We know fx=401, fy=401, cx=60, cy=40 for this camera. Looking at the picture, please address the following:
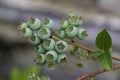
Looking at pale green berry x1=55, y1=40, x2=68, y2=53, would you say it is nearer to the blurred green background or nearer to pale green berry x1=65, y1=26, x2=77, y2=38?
pale green berry x1=65, y1=26, x2=77, y2=38

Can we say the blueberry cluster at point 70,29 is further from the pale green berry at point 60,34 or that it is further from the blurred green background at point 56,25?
the blurred green background at point 56,25

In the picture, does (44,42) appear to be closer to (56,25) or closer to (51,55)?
(51,55)

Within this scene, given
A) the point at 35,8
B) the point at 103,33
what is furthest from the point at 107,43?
the point at 35,8

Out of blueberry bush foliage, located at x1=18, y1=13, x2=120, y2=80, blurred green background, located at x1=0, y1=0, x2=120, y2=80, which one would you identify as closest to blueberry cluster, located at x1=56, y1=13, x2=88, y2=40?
blueberry bush foliage, located at x1=18, y1=13, x2=120, y2=80

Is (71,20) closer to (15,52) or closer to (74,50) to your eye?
(74,50)

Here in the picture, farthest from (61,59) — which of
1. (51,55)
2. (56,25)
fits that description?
(56,25)

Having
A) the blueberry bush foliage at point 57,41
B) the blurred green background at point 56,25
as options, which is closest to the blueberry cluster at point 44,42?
the blueberry bush foliage at point 57,41

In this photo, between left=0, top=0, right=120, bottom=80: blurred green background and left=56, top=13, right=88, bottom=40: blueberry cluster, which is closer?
left=56, top=13, right=88, bottom=40: blueberry cluster
